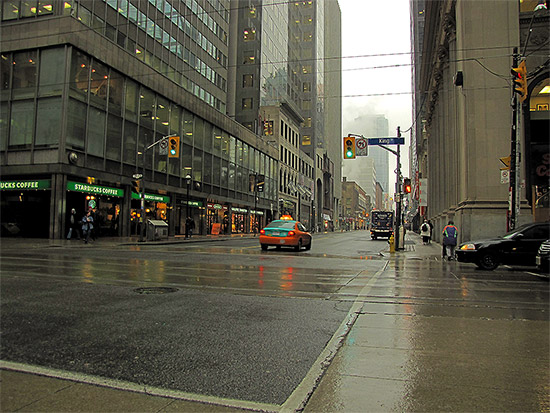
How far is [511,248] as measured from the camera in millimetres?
13227

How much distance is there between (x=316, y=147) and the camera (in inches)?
3898

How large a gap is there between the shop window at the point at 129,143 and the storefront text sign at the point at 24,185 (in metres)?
6.36

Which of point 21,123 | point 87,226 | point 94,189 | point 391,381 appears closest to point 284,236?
point 87,226

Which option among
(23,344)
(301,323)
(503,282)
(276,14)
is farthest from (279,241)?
(276,14)

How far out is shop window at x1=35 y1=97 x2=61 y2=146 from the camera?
85.1 feet

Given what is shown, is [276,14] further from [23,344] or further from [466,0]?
[23,344]

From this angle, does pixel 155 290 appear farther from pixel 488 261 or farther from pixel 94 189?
pixel 94 189

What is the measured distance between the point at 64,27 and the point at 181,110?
47.0 feet

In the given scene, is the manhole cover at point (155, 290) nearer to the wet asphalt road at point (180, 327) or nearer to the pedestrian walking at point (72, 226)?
the wet asphalt road at point (180, 327)

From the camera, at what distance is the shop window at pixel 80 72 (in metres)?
26.6

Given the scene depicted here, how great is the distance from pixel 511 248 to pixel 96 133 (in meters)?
26.4

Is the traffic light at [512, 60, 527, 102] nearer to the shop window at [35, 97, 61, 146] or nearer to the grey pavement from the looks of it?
the grey pavement

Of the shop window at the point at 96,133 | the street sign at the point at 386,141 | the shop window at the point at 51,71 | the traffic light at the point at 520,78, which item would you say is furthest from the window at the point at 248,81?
the traffic light at the point at 520,78

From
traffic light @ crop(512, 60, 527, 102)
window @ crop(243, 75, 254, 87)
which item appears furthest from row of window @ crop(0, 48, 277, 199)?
window @ crop(243, 75, 254, 87)
